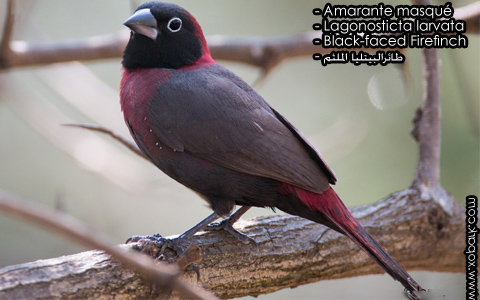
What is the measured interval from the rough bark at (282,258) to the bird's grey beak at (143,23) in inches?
49.9

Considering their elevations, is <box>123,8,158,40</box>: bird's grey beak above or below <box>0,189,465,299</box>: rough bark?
above

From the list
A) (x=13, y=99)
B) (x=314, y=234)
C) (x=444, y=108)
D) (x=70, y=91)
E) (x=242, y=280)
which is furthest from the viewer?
A: (x=444, y=108)

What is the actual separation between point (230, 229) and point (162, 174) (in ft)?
8.94

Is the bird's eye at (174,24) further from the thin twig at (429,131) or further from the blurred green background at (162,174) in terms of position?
the thin twig at (429,131)

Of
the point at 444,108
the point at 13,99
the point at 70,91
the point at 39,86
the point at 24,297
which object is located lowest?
the point at 24,297

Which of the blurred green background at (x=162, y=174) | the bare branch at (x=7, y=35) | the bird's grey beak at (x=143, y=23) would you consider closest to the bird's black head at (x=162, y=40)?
the bird's grey beak at (x=143, y=23)

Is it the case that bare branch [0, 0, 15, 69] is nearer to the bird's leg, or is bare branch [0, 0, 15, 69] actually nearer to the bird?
the bird

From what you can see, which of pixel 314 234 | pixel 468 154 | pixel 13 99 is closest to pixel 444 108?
pixel 468 154

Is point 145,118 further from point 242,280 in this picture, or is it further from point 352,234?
point 352,234

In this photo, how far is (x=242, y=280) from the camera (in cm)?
290

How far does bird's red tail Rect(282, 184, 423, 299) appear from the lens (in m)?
2.56

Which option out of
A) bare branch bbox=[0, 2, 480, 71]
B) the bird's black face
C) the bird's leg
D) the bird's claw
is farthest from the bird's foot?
bare branch bbox=[0, 2, 480, 71]

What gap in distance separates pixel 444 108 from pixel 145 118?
369 cm

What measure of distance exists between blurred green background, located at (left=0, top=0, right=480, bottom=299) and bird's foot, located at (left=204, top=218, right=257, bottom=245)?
4.69ft
